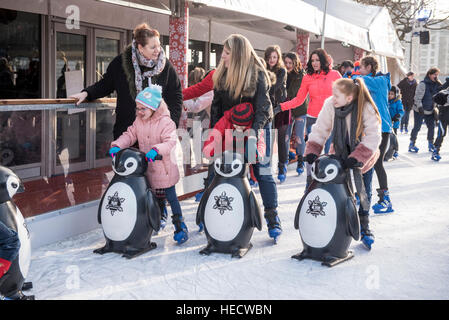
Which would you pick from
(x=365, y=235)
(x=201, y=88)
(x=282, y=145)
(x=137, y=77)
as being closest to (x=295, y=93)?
(x=282, y=145)

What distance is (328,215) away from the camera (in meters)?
3.80

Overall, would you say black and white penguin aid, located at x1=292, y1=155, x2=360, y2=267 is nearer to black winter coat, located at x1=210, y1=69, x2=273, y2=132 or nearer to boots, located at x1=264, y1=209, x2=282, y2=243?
boots, located at x1=264, y1=209, x2=282, y2=243

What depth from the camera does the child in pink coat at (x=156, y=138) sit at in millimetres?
4094

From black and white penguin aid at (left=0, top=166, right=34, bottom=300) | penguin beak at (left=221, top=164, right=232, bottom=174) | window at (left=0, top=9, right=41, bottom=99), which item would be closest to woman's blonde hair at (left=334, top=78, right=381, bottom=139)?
penguin beak at (left=221, top=164, right=232, bottom=174)

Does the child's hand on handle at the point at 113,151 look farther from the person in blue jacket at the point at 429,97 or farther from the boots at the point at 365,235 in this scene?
the person in blue jacket at the point at 429,97

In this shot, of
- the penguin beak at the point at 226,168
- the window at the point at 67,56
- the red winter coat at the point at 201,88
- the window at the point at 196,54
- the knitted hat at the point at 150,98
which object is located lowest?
the penguin beak at the point at 226,168

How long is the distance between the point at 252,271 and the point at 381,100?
2564 mm

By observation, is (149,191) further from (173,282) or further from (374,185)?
(374,185)

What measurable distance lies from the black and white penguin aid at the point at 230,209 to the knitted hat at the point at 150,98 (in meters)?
0.66

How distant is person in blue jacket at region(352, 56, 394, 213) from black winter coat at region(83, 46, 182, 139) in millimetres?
2073

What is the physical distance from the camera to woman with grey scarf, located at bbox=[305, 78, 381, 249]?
4051 millimetres

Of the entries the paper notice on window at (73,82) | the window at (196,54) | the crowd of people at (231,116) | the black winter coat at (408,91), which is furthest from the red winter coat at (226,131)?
the black winter coat at (408,91)

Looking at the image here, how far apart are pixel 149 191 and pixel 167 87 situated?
99cm

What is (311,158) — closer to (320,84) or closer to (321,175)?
(321,175)
